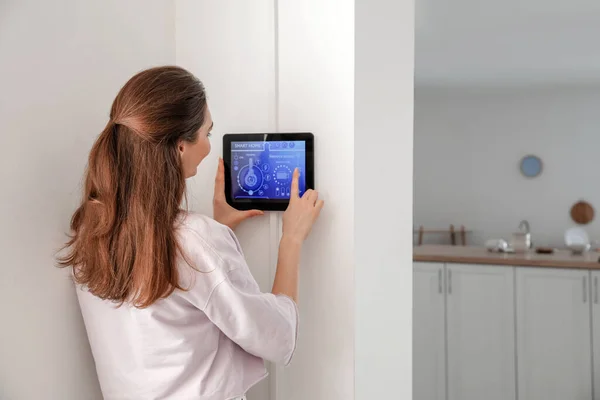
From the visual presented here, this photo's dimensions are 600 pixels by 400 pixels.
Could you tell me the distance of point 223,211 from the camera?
1241mm

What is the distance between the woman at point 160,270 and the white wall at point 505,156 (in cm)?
551

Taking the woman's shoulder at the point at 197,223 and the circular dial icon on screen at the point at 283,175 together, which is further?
the circular dial icon on screen at the point at 283,175

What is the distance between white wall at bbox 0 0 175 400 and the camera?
0.88 metres

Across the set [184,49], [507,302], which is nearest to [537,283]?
[507,302]

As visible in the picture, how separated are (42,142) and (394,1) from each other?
870 mm

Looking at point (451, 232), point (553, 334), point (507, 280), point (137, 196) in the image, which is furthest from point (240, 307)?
point (451, 232)

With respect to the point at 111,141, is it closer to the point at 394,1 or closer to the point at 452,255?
the point at 394,1

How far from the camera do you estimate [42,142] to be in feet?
3.11

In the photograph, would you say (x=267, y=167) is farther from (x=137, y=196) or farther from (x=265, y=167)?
(x=137, y=196)

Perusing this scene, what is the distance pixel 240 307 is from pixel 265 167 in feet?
1.20

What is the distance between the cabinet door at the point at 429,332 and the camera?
12.2 feet

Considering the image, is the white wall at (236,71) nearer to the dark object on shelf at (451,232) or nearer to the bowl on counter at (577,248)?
the bowl on counter at (577,248)

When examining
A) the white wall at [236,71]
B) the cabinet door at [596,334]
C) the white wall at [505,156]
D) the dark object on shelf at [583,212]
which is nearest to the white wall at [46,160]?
the white wall at [236,71]

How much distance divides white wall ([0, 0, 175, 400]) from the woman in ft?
0.16
